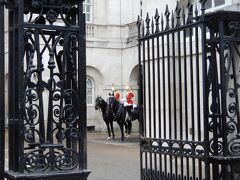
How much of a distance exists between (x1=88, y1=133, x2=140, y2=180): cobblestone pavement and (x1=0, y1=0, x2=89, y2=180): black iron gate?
5278 millimetres

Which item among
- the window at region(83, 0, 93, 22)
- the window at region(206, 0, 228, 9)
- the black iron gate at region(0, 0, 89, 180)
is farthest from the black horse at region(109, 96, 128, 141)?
the black iron gate at region(0, 0, 89, 180)

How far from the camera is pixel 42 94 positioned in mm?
3885

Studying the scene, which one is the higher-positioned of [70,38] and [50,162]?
[70,38]

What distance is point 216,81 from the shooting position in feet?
17.3

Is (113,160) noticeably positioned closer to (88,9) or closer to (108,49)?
(108,49)

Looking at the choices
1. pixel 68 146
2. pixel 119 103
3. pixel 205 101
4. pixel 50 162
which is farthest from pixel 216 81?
pixel 119 103

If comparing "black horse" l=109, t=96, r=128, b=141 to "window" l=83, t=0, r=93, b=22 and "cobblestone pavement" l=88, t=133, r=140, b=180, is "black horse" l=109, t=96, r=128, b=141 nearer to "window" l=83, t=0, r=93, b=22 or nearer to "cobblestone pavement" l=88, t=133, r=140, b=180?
"cobblestone pavement" l=88, t=133, r=140, b=180

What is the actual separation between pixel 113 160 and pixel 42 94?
8.50m

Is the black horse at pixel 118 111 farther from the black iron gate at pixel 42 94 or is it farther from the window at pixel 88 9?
the black iron gate at pixel 42 94

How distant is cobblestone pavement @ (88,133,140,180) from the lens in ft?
31.3

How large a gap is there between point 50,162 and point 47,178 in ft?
0.46

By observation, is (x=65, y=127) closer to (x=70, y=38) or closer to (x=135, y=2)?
(x=70, y=38)

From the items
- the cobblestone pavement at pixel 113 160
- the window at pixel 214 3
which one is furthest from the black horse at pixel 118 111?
the window at pixel 214 3

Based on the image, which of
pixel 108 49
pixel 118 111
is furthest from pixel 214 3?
pixel 108 49
